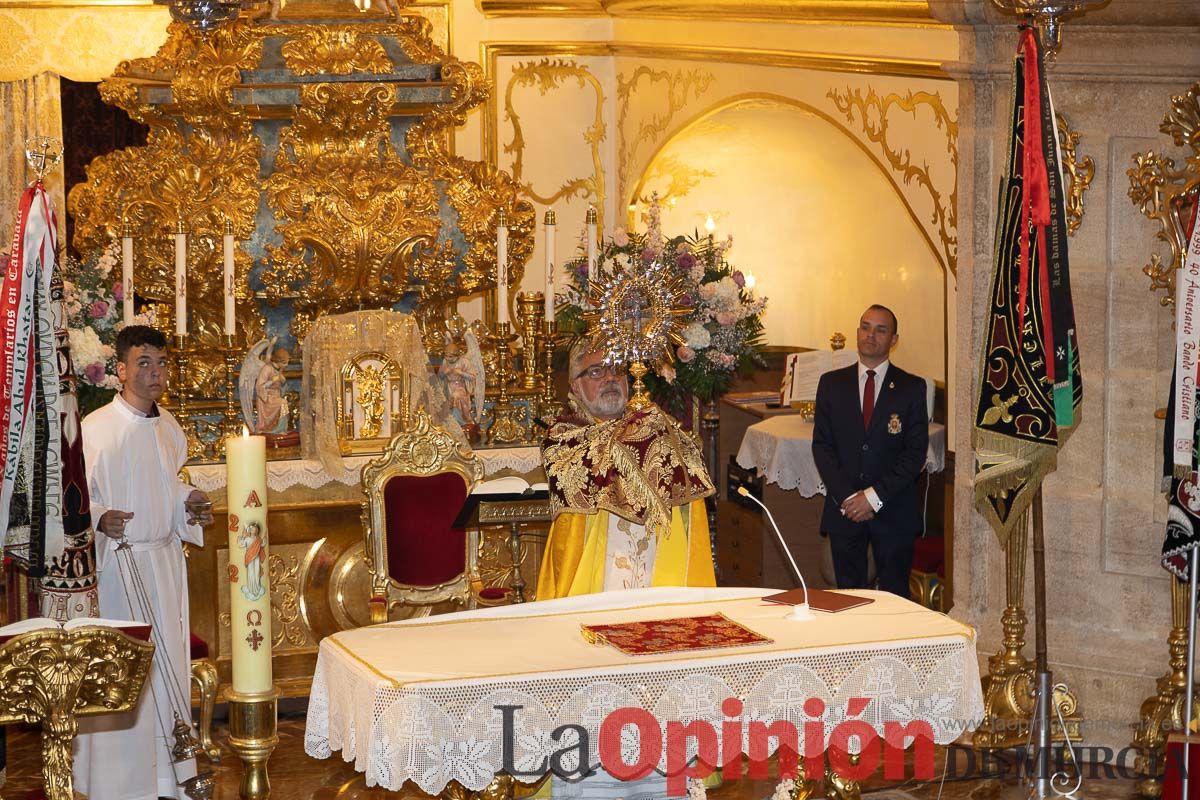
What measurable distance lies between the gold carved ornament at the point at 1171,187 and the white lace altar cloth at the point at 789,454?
2386mm

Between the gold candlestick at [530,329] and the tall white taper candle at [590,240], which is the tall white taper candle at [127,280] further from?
the tall white taper candle at [590,240]

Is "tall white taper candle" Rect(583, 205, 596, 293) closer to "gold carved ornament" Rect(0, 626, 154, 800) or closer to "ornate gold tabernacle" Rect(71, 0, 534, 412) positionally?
"ornate gold tabernacle" Rect(71, 0, 534, 412)

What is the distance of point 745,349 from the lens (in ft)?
29.4

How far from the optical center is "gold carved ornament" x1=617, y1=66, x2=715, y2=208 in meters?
12.3

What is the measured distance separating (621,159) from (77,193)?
5063 millimetres

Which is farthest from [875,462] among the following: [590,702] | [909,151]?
[590,702]

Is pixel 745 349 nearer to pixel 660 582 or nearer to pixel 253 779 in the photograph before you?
pixel 660 582

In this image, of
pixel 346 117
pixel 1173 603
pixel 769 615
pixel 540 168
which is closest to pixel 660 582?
pixel 769 615

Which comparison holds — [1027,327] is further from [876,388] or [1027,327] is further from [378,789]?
[378,789]

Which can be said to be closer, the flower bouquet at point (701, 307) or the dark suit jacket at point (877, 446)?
the flower bouquet at point (701, 307)

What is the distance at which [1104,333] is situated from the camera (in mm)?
7512

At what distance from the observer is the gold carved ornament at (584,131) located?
13.4 metres

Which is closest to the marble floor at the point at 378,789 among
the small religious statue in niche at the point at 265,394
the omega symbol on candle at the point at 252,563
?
the small religious statue in niche at the point at 265,394

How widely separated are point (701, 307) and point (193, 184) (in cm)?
253
